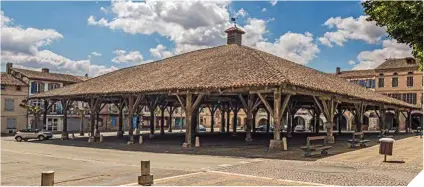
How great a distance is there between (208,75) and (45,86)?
36484mm

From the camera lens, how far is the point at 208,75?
24.2 metres

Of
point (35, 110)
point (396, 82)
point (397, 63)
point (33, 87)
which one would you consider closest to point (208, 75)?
point (35, 110)

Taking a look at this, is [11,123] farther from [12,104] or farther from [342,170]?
[342,170]

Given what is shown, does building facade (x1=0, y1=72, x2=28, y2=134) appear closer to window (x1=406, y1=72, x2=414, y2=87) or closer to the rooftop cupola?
the rooftop cupola

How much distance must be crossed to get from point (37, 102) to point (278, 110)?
4188cm

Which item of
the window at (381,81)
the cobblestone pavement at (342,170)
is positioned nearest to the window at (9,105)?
the cobblestone pavement at (342,170)

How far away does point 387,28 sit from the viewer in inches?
504

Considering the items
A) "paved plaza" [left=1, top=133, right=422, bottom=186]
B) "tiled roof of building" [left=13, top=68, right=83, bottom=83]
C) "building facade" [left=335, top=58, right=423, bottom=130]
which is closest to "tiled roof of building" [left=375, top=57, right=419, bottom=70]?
"building facade" [left=335, top=58, right=423, bottom=130]

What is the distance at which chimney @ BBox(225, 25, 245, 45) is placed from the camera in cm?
3259

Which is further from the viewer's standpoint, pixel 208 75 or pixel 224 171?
pixel 208 75

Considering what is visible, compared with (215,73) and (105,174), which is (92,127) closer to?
(215,73)

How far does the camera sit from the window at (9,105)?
48.0m

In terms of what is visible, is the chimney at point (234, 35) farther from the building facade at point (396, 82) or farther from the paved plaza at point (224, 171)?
the building facade at point (396, 82)

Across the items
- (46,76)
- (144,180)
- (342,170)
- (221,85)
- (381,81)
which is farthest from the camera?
(381,81)
